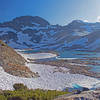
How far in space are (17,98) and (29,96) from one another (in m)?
0.63

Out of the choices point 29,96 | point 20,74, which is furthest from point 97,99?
point 20,74

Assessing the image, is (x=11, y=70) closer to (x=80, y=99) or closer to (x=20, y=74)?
(x=20, y=74)

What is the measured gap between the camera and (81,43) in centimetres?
14500

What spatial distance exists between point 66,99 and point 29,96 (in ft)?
9.35

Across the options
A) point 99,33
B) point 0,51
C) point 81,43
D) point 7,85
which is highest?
point 99,33

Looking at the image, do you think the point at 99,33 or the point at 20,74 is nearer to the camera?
the point at 20,74

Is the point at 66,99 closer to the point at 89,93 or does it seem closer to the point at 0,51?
Result: the point at 89,93

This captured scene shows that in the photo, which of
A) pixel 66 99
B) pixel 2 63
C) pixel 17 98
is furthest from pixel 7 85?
pixel 66 99

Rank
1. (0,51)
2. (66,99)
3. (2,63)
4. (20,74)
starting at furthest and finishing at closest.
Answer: (0,51)
(2,63)
(20,74)
(66,99)

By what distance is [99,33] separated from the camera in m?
149

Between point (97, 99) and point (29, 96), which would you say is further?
point (29, 96)

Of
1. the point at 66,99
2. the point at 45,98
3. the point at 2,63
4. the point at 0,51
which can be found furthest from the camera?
the point at 0,51

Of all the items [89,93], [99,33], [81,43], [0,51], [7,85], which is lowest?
[7,85]

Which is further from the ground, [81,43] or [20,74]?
[81,43]
